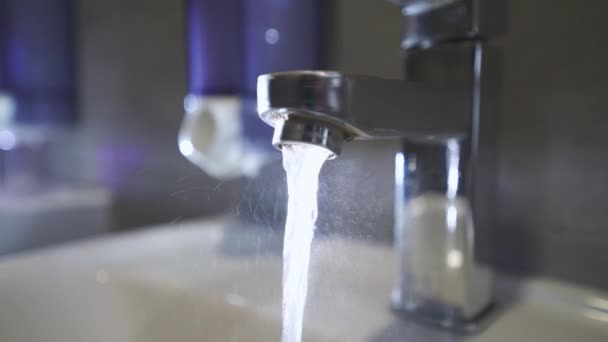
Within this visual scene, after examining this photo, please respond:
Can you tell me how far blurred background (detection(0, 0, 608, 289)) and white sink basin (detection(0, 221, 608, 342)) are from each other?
0.9 inches

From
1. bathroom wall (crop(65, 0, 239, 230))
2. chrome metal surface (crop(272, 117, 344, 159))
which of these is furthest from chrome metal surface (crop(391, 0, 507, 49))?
bathroom wall (crop(65, 0, 239, 230))

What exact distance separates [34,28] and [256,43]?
25.6 inches

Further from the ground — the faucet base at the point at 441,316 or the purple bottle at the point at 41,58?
the purple bottle at the point at 41,58

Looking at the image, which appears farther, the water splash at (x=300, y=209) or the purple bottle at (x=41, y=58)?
the purple bottle at (x=41, y=58)

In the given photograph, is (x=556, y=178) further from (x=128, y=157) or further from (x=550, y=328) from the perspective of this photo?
Answer: (x=128, y=157)

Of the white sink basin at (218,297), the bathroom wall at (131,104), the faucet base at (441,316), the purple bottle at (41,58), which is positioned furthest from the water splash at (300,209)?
the purple bottle at (41,58)

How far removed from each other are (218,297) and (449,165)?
0.18 meters

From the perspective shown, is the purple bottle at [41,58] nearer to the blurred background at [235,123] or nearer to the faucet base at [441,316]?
the blurred background at [235,123]

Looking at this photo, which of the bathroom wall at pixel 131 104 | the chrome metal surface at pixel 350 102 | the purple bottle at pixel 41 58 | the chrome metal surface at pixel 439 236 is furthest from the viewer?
the purple bottle at pixel 41 58

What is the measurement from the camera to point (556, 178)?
351mm

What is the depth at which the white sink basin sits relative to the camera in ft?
0.78

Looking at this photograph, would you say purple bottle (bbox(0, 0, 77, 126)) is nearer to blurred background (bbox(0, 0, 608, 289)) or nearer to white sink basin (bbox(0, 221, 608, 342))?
blurred background (bbox(0, 0, 608, 289))

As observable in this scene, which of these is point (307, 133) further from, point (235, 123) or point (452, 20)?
point (235, 123)

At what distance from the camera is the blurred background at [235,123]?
0.27 m
